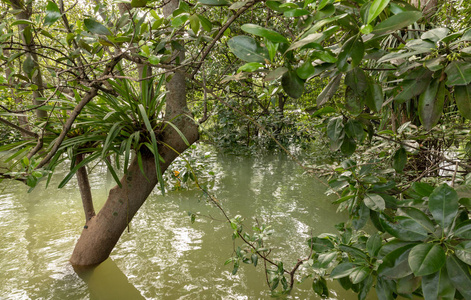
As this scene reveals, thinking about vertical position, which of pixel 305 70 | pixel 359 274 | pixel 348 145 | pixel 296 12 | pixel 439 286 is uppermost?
pixel 296 12

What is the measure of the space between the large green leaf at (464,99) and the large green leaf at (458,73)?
83 millimetres

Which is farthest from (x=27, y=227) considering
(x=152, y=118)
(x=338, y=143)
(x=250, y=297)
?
(x=338, y=143)

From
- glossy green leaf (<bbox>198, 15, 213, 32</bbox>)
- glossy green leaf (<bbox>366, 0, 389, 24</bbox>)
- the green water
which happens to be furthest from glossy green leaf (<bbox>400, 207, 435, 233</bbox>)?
the green water

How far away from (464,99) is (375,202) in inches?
16.6

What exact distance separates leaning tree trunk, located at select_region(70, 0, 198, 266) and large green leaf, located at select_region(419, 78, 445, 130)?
1.24m

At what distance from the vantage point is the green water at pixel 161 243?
1562mm

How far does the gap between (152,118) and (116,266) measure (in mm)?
960

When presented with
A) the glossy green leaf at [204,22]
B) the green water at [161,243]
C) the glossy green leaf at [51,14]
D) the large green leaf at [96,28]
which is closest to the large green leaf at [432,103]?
the glossy green leaf at [204,22]

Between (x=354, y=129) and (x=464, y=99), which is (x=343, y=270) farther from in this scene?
(x=464, y=99)

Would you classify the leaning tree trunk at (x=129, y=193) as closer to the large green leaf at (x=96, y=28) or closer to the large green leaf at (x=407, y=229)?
the large green leaf at (x=96, y=28)

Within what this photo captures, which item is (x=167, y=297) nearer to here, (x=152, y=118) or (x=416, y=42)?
(x=152, y=118)

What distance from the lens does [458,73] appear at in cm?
58

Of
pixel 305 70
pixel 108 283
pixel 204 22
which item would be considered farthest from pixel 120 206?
pixel 305 70

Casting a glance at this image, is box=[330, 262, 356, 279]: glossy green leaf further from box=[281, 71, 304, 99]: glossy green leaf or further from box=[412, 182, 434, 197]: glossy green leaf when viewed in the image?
box=[281, 71, 304, 99]: glossy green leaf
